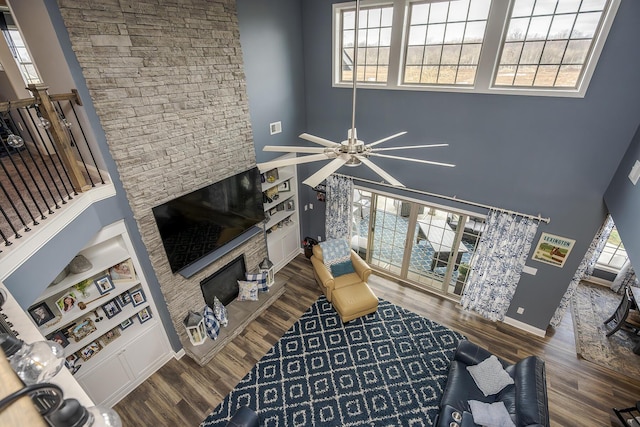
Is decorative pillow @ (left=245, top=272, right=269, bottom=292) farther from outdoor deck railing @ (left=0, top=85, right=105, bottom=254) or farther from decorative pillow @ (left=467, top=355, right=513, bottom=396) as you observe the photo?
decorative pillow @ (left=467, top=355, right=513, bottom=396)

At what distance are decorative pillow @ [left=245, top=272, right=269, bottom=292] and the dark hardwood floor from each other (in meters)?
0.41

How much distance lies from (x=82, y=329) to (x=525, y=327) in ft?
22.4

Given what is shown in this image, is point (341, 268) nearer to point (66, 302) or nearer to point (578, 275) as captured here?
point (578, 275)

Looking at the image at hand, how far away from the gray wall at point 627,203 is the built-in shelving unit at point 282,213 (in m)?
4.85

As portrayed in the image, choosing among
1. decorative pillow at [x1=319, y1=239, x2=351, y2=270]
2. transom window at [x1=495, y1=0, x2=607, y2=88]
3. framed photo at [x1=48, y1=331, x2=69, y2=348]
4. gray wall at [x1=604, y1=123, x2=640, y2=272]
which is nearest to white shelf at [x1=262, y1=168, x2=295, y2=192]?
decorative pillow at [x1=319, y1=239, x2=351, y2=270]

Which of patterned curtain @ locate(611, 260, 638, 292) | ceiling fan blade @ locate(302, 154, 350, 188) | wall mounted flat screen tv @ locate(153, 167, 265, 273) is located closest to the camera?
ceiling fan blade @ locate(302, 154, 350, 188)

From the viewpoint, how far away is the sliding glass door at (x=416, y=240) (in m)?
5.59

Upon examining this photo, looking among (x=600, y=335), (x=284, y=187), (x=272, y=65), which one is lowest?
(x=600, y=335)

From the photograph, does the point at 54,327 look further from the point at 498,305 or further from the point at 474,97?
the point at 498,305

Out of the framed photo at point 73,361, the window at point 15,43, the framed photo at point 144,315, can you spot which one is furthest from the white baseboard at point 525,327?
the window at point 15,43

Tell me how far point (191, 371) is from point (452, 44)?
20.7 ft

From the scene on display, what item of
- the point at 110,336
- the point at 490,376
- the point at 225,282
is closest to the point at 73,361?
the point at 110,336

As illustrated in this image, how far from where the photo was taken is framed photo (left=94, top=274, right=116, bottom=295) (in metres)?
3.87

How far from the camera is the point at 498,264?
508 centimetres
